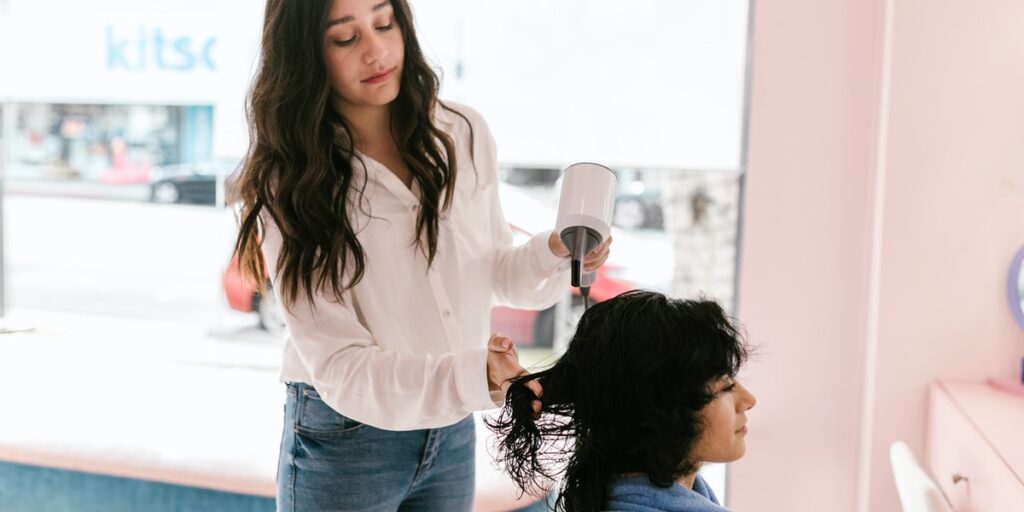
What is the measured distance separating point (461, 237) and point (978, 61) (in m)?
1.34

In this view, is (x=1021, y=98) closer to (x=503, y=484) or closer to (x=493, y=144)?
(x=493, y=144)

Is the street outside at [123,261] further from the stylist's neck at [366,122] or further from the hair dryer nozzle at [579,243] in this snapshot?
the hair dryer nozzle at [579,243]

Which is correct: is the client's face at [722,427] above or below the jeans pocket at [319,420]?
above

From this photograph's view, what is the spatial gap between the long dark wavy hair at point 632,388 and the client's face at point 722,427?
1 cm

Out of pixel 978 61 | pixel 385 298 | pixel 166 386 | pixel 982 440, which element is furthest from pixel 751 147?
pixel 166 386

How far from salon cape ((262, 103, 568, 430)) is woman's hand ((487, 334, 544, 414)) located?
0.01 meters

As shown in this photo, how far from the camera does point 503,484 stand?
7.66 feet

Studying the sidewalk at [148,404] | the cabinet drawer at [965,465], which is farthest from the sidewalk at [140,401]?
the cabinet drawer at [965,465]

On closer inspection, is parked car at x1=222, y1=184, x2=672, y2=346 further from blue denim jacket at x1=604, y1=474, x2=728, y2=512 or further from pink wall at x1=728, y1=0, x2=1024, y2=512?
blue denim jacket at x1=604, y1=474, x2=728, y2=512

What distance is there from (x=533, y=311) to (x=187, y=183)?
1.37 metres

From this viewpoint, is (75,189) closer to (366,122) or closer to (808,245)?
(366,122)

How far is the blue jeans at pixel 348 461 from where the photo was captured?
1453 mm

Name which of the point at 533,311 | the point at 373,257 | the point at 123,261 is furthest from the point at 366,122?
the point at 123,261

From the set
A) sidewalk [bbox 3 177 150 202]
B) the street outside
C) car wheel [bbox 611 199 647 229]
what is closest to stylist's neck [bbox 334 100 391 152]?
car wheel [bbox 611 199 647 229]
